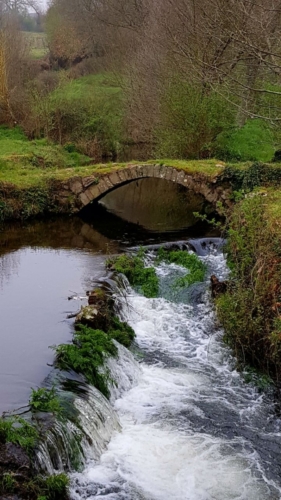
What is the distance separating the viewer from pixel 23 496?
579 cm

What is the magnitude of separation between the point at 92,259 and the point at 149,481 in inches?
319

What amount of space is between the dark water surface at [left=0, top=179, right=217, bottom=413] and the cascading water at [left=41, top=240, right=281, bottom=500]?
1.20 meters

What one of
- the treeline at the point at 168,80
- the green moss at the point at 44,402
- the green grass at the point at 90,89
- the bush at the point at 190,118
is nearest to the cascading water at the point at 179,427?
the green moss at the point at 44,402

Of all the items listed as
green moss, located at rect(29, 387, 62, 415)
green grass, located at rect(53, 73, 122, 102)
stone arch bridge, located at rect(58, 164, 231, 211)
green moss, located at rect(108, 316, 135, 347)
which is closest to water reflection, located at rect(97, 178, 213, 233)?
stone arch bridge, located at rect(58, 164, 231, 211)

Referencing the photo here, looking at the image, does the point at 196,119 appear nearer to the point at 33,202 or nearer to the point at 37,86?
the point at 33,202

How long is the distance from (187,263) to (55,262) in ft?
10.6

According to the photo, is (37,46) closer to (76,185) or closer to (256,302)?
(76,185)

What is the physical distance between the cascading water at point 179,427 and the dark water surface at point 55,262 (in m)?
1.20

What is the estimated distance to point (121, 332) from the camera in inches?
401

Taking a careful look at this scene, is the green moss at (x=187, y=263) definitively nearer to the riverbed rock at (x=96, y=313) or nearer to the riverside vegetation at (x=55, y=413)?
the riverbed rock at (x=96, y=313)

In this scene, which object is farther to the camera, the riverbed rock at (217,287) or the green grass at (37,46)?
the green grass at (37,46)

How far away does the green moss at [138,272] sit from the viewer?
12.7 m

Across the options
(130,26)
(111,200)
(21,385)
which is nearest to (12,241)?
(111,200)

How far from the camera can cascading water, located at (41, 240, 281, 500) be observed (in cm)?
672
